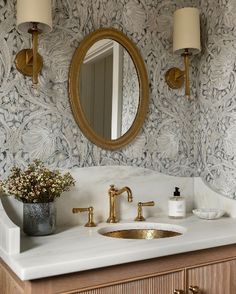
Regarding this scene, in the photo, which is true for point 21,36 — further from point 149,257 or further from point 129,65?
point 149,257

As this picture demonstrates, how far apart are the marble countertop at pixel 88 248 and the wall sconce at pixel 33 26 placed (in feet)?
2.19

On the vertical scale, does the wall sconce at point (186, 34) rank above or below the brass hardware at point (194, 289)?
above

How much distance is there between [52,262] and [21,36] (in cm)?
98

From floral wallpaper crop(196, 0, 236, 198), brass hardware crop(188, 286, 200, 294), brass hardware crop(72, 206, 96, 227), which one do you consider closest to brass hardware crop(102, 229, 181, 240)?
brass hardware crop(72, 206, 96, 227)

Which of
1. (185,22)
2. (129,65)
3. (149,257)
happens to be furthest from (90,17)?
(149,257)

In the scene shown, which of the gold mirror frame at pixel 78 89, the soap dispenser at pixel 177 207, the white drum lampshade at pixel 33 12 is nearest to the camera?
the white drum lampshade at pixel 33 12

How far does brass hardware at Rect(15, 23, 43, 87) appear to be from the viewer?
1.57m

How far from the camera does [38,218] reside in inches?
57.7

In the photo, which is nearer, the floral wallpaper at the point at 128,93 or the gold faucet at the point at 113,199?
the gold faucet at the point at 113,199

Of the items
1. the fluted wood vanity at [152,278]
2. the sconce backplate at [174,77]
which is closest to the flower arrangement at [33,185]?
the fluted wood vanity at [152,278]

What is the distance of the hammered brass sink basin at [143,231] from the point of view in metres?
1.70

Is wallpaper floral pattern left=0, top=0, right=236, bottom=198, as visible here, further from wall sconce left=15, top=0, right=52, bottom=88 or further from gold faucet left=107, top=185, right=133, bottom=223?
gold faucet left=107, top=185, right=133, bottom=223

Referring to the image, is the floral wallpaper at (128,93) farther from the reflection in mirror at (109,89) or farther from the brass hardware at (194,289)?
the brass hardware at (194,289)

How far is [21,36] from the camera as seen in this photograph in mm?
1635
